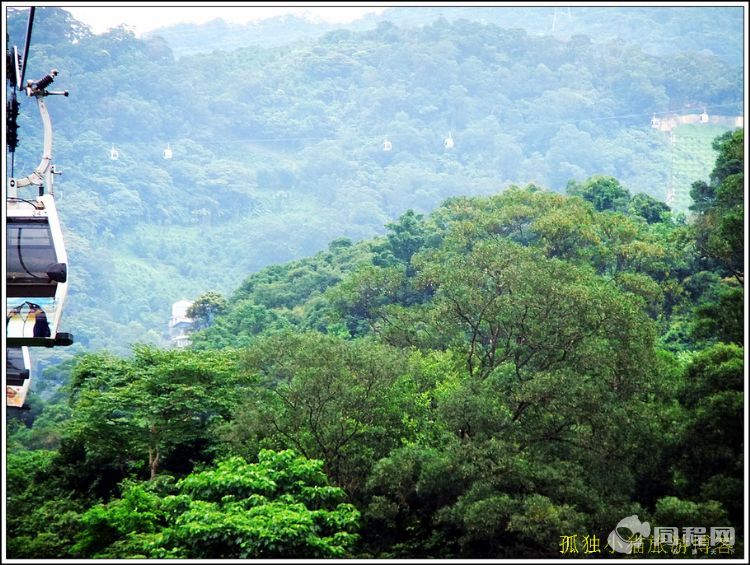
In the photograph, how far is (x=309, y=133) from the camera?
15438 centimetres

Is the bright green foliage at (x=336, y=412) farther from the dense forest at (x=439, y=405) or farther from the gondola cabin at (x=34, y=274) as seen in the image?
the gondola cabin at (x=34, y=274)

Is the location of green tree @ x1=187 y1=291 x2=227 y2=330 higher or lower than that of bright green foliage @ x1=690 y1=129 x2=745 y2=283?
lower

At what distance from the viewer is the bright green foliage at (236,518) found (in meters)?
14.0

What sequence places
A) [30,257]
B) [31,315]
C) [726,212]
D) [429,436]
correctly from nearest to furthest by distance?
[30,257], [31,315], [429,436], [726,212]

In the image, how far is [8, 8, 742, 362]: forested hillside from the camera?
122438 mm

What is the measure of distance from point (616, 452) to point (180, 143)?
13408 cm

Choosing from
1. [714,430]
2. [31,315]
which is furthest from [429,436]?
[31,315]

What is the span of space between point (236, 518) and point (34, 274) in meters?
4.28

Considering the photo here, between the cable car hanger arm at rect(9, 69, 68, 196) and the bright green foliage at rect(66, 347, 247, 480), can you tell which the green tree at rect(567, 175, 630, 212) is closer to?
the bright green foliage at rect(66, 347, 247, 480)

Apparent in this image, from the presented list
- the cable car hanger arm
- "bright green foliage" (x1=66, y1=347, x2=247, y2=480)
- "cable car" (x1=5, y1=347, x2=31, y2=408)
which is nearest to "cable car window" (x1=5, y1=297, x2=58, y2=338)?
the cable car hanger arm

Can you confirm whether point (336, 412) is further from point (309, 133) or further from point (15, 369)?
point (309, 133)

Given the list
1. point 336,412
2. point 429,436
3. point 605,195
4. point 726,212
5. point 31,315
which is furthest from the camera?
point 605,195

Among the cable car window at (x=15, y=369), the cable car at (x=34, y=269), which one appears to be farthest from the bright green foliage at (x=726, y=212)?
the cable car at (x=34, y=269)

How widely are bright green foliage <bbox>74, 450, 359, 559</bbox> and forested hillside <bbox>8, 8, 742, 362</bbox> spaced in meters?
93.1
